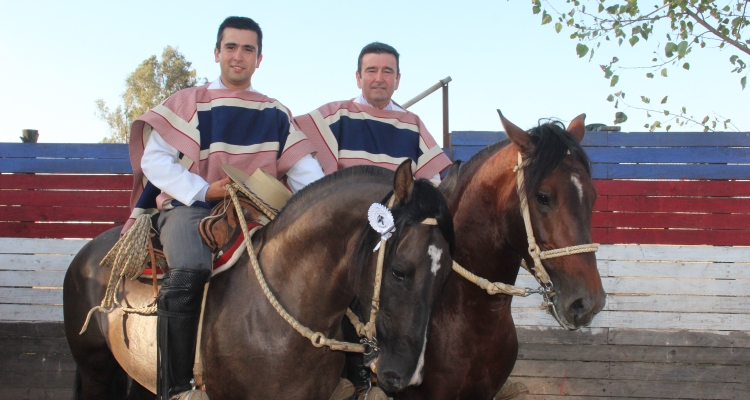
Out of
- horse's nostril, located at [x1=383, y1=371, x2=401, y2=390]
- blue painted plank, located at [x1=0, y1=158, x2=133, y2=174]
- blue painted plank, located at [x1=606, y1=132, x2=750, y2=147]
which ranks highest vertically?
blue painted plank, located at [x1=606, y1=132, x2=750, y2=147]

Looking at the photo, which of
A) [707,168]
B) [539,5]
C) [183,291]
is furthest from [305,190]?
[539,5]

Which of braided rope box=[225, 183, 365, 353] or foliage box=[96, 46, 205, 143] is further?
foliage box=[96, 46, 205, 143]

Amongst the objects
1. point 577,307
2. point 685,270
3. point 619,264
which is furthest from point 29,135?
point 685,270

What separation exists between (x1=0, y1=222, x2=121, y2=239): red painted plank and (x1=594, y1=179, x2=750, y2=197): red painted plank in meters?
5.02

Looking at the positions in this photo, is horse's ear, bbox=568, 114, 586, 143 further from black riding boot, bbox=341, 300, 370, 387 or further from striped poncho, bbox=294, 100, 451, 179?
black riding boot, bbox=341, 300, 370, 387

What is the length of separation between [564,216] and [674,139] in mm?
4011

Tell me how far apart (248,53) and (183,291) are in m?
1.53

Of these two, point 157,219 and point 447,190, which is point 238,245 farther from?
point 447,190

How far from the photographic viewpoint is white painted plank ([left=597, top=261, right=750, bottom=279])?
604cm

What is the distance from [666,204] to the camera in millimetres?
6121

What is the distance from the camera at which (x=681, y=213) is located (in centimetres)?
613

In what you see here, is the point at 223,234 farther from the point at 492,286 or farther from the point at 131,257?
the point at 492,286

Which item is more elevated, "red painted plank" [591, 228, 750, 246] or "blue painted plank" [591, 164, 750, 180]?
"blue painted plank" [591, 164, 750, 180]

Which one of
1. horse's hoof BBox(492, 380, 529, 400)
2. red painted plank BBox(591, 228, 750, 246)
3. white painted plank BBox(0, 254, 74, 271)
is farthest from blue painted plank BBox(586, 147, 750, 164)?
white painted plank BBox(0, 254, 74, 271)
